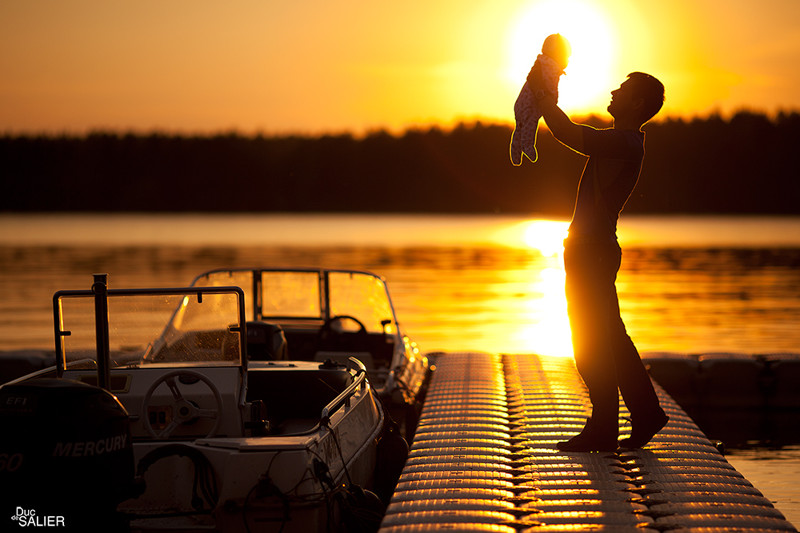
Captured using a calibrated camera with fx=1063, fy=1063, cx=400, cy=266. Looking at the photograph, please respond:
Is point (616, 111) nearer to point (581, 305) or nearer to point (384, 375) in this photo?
point (581, 305)

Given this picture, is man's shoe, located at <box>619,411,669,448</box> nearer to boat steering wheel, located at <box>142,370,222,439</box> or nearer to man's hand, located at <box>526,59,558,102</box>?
man's hand, located at <box>526,59,558,102</box>

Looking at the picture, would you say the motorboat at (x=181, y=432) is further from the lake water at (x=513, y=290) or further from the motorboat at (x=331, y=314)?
the lake water at (x=513, y=290)

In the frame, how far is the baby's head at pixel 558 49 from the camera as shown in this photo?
21.3ft

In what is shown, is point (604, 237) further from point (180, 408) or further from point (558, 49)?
point (180, 408)

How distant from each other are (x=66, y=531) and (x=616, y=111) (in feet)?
13.7

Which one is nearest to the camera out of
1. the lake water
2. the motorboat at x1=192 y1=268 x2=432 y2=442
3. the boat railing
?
the boat railing

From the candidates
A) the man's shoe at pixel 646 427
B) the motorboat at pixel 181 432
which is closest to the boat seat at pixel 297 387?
the motorboat at pixel 181 432

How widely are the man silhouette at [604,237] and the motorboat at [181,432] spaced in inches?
79.2

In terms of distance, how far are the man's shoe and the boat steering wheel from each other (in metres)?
2.96

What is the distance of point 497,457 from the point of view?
25.9 feet

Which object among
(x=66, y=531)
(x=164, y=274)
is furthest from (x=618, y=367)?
(x=164, y=274)

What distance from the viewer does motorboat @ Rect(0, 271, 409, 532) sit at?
5.89 m

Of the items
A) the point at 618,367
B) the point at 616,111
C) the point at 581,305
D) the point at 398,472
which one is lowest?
the point at 398,472

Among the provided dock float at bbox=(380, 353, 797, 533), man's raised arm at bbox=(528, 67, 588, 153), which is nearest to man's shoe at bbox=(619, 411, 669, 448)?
dock float at bbox=(380, 353, 797, 533)
